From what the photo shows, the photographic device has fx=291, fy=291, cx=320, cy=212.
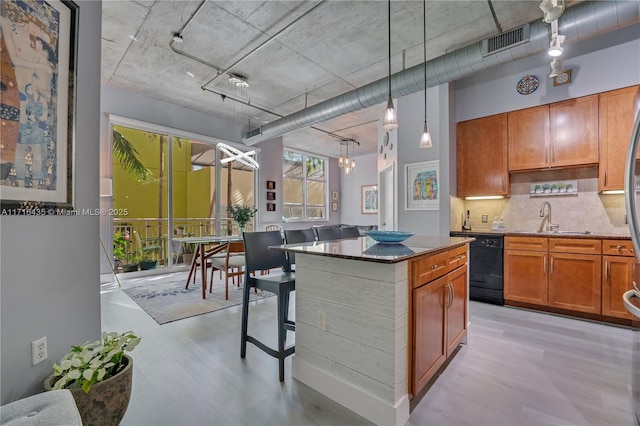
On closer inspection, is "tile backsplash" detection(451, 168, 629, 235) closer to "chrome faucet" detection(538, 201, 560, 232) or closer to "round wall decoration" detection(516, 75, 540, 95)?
"chrome faucet" detection(538, 201, 560, 232)

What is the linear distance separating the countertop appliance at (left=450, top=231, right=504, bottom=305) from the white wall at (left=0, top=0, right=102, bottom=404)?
389 centimetres

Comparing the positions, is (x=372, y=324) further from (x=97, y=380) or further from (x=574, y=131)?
(x=574, y=131)

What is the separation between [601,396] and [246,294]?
2.44 m

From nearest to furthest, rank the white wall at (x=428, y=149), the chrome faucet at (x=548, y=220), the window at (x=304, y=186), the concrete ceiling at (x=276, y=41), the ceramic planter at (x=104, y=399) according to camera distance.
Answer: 1. the ceramic planter at (x=104, y=399)
2. the concrete ceiling at (x=276, y=41)
3. the chrome faucet at (x=548, y=220)
4. the white wall at (x=428, y=149)
5. the window at (x=304, y=186)

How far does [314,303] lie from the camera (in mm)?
1901

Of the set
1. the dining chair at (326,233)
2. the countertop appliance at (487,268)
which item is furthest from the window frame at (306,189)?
the countertop appliance at (487,268)

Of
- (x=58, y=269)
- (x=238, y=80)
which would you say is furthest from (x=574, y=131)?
(x=58, y=269)

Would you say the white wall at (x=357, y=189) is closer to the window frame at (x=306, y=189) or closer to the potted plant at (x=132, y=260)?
the window frame at (x=306, y=189)

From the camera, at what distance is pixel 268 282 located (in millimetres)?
2162

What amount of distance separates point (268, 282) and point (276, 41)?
2971mm

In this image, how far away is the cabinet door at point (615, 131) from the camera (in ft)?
10.2

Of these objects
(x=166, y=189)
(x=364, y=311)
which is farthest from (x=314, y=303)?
(x=166, y=189)

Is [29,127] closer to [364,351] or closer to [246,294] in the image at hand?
[246,294]

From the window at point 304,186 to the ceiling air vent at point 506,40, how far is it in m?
6.37
